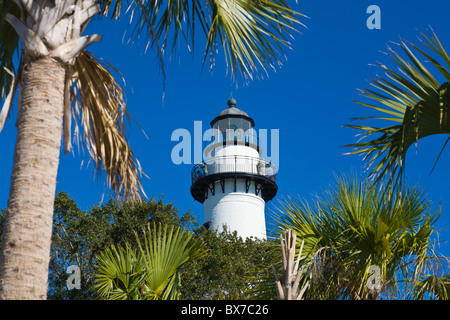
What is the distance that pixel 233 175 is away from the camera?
28.6m

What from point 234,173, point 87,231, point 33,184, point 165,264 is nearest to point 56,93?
point 33,184

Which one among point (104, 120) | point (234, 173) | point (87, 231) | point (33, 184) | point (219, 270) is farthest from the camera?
point (234, 173)

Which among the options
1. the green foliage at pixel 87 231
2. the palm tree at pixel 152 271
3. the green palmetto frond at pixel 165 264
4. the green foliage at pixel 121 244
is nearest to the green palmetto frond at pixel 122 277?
the palm tree at pixel 152 271

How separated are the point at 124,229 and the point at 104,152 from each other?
1473 centimetres

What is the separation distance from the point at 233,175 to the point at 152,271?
2257 centimetres

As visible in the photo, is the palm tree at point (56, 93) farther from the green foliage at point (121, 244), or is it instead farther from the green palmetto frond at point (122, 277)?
the green foliage at point (121, 244)

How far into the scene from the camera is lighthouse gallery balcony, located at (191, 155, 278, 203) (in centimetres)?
2872

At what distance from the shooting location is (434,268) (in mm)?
5559

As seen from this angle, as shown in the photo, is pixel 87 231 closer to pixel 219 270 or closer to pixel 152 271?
pixel 219 270

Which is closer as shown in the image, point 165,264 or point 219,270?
point 165,264

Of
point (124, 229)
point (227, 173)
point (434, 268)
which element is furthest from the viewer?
point (227, 173)

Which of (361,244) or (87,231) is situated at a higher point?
(87,231)

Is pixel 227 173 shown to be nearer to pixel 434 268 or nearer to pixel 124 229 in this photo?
pixel 124 229
